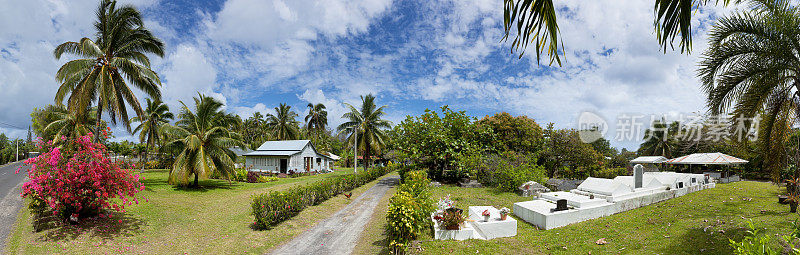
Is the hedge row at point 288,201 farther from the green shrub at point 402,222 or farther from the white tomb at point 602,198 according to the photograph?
the white tomb at point 602,198

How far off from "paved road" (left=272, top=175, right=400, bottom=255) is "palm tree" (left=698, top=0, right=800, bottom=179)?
11.3 m

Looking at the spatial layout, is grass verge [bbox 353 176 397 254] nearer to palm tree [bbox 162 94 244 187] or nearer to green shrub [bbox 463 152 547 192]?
green shrub [bbox 463 152 547 192]

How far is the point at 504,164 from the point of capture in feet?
60.5

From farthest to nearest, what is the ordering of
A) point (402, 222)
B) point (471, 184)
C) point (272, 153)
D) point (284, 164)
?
1. point (272, 153)
2. point (284, 164)
3. point (471, 184)
4. point (402, 222)

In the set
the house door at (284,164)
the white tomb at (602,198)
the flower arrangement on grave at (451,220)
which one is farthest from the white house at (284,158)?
the flower arrangement on grave at (451,220)

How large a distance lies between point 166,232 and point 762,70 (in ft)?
57.9

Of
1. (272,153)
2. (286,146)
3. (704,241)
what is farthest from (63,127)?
(704,241)

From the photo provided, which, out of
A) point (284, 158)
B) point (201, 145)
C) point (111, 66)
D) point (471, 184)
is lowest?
point (471, 184)

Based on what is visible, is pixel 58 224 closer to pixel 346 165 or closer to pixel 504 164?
pixel 504 164

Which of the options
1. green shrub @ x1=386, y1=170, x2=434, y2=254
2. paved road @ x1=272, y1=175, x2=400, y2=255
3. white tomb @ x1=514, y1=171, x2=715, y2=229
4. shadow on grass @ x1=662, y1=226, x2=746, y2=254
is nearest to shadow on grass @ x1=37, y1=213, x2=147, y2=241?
paved road @ x1=272, y1=175, x2=400, y2=255

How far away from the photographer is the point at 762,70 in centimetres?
784

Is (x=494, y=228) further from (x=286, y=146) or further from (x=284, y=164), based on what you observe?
(x=286, y=146)

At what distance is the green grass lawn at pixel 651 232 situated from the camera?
295 inches

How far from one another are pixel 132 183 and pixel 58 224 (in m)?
1.91
